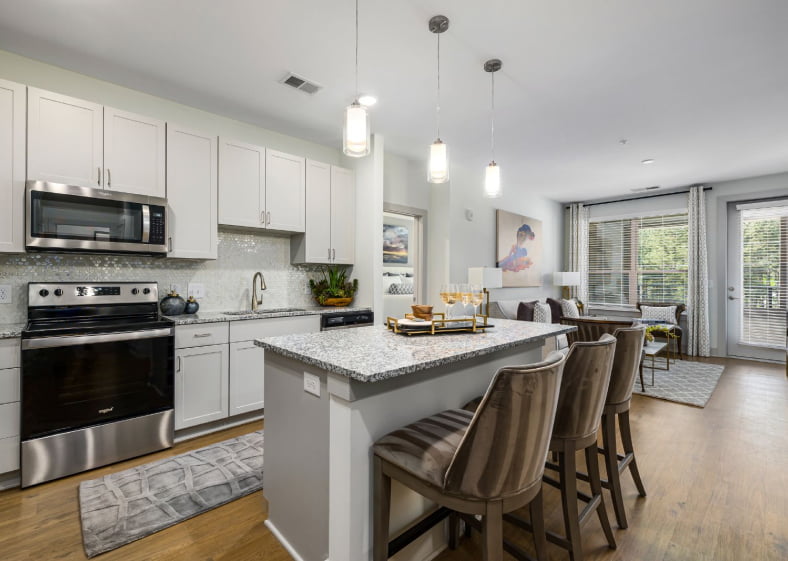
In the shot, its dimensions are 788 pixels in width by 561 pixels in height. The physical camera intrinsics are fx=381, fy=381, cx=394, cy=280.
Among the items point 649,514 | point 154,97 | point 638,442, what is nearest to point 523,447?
point 649,514

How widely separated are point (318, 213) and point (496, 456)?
3.24 meters

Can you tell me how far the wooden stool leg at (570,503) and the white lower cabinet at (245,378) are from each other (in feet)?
8.09

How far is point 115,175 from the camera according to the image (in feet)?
9.02

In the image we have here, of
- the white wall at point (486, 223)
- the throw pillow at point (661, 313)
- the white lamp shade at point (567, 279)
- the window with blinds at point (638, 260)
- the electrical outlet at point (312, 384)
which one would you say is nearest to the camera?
the electrical outlet at point (312, 384)

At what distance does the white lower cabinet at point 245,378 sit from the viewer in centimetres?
309

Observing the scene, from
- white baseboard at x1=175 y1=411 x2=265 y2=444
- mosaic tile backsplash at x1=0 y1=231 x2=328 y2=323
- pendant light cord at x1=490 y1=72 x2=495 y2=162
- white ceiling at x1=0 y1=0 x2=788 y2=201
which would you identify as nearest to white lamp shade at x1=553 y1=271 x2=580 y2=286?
white ceiling at x1=0 y1=0 x2=788 y2=201

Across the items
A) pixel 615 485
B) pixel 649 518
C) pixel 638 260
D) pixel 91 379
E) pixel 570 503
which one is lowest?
pixel 649 518

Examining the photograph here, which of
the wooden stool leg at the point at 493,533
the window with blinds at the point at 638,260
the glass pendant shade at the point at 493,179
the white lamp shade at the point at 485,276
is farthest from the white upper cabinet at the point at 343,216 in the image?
the window with blinds at the point at 638,260

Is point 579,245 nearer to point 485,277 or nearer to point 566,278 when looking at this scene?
point 566,278

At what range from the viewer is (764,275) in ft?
18.9

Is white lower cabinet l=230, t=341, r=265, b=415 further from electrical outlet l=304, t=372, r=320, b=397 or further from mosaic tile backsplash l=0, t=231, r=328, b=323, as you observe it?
electrical outlet l=304, t=372, r=320, b=397

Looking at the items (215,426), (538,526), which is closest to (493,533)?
(538,526)

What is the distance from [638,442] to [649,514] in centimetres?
104

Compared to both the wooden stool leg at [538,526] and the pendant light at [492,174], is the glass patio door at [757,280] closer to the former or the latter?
the pendant light at [492,174]
